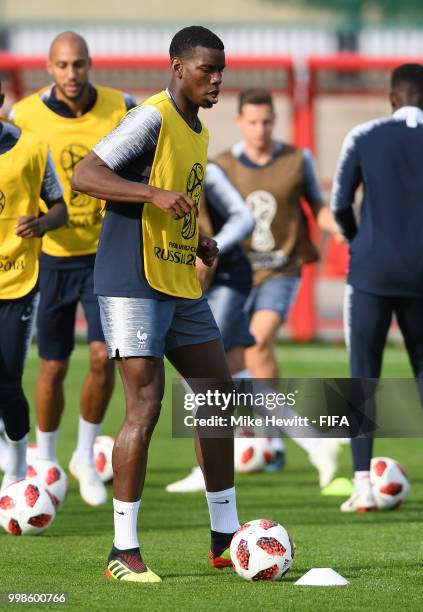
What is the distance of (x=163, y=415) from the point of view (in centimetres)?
1284

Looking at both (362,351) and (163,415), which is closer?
(362,351)

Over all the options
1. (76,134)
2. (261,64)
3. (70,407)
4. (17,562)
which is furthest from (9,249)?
(261,64)

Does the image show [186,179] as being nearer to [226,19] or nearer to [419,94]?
[419,94]

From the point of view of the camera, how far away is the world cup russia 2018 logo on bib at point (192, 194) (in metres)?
5.87

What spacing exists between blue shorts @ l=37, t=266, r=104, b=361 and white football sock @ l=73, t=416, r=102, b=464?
17.6 inches

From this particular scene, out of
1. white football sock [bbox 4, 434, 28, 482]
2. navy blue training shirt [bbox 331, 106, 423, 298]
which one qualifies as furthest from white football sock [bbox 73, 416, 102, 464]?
navy blue training shirt [bbox 331, 106, 423, 298]

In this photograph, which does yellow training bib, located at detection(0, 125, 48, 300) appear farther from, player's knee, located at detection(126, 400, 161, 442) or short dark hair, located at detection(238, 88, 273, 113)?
short dark hair, located at detection(238, 88, 273, 113)

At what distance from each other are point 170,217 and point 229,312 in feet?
9.89

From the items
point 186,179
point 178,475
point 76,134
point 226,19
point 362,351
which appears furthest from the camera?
point 226,19

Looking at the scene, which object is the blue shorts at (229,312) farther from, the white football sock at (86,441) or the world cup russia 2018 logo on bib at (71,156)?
the world cup russia 2018 logo on bib at (71,156)

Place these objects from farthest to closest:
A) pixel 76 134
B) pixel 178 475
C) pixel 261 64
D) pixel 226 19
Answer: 1. pixel 226 19
2. pixel 261 64
3. pixel 178 475
4. pixel 76 134

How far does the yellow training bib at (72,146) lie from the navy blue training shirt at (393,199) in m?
1.59

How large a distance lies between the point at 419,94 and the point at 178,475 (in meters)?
3.17

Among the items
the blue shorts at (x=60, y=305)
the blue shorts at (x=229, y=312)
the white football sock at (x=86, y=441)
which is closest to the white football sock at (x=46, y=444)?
the white football sock at (x=86, y=441)
